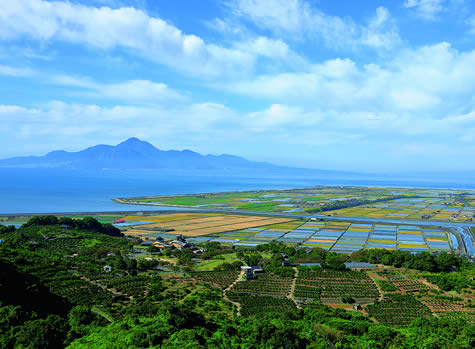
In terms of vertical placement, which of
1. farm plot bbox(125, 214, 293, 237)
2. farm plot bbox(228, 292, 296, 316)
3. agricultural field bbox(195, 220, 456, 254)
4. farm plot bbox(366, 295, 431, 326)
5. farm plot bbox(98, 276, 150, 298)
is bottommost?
agricultural field bbox(195, 220, 456, 254)

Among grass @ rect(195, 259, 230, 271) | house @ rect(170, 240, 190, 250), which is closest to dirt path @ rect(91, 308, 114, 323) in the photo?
grass @ rect(195, 259, 230, 271)

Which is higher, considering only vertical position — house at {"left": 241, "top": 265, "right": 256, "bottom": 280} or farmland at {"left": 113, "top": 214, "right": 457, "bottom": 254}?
house at {"left": 241, "top": 265, "right": 256, "bottom": 280}

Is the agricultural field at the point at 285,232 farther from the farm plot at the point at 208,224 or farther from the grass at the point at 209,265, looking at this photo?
the grass at the point at 209,265

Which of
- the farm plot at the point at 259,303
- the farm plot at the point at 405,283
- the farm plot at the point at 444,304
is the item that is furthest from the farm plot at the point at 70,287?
the farm plot at the point at 405,283

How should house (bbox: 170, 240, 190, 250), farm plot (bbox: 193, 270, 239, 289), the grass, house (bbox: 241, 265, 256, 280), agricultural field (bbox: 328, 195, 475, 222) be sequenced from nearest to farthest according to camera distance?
farm plot (bbox: 193, 270, 239, 289) < house (bbox: 241, 265, 256, 280) < the grass < house (bbox: 170, 240, 190, 250) < agricultural field (bbox: 328, 195, 475, 222)

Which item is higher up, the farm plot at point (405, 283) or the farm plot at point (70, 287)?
the farm plot at point (70, 287)

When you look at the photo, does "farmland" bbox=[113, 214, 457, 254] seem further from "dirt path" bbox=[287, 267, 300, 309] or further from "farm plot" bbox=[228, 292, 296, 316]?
"farm plot" bbox=[228, 292, 296, 316]
